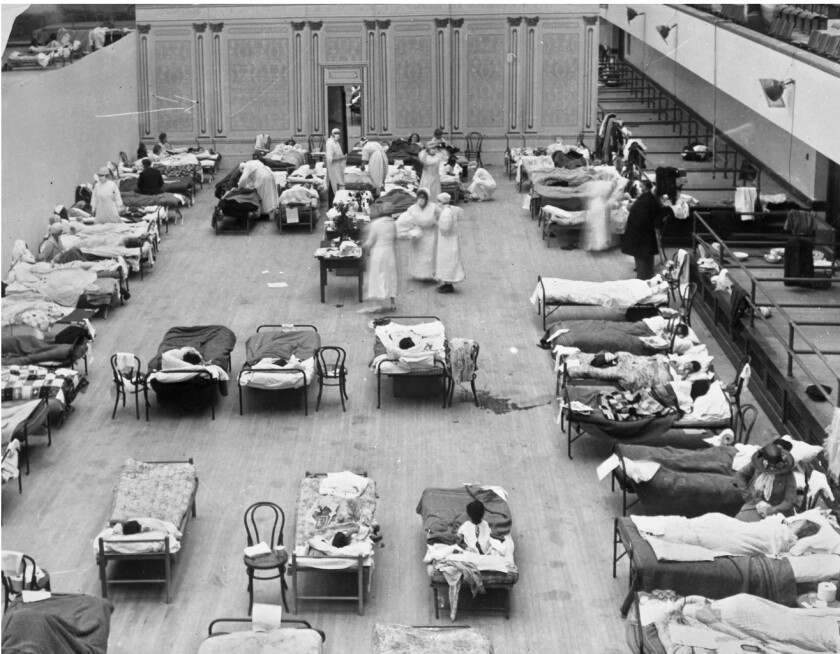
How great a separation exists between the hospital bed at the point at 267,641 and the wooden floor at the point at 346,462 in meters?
0.59

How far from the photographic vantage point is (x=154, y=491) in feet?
38.6

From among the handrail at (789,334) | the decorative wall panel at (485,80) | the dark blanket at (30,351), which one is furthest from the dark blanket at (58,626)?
the decorative wall panel at (485,80)

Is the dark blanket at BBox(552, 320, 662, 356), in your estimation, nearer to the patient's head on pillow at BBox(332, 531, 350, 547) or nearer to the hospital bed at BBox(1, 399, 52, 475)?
the patient's head on pillow at BBox(332, 531, 350, 547)

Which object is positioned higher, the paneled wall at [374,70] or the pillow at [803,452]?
the paneled wall at [374,70]

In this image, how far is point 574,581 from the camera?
434 inches

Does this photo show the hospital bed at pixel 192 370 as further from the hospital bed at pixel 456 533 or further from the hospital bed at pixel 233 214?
the hospital bed at pixel 233 214

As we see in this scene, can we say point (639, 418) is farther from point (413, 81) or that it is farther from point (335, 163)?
point (413, 81)

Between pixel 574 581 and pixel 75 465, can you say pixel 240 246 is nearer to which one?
pixel 75 465

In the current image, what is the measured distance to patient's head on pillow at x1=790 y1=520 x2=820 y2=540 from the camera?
10.6 meters

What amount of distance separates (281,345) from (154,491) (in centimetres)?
361

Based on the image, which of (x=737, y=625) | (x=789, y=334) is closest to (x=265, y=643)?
(x=737, y=625)

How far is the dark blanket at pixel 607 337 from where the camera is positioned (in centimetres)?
1511

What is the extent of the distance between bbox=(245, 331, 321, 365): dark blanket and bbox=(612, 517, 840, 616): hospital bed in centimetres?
578

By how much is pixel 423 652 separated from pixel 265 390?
6.10 metres
